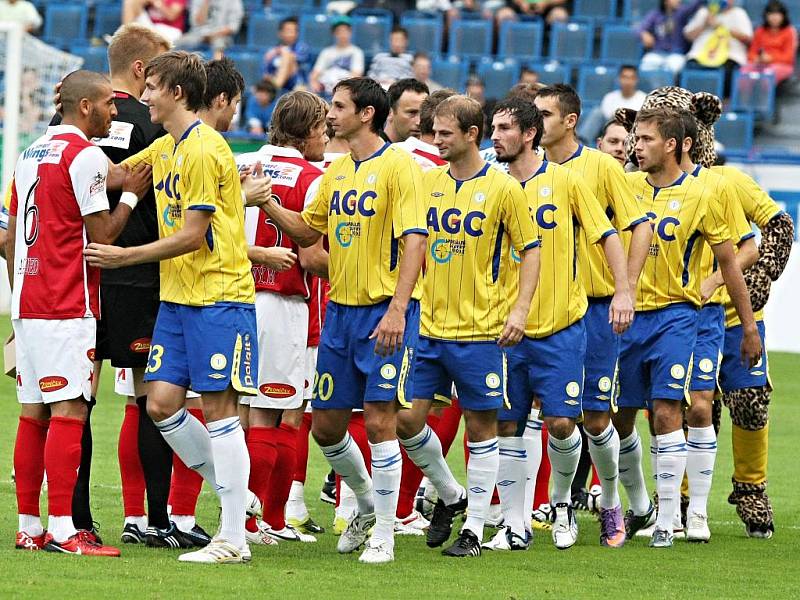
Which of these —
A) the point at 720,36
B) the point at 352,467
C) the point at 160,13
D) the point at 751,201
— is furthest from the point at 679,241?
the point at 160,13

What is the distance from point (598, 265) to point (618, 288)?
24.9 inches

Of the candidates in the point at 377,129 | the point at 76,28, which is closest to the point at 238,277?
the point at 377,129

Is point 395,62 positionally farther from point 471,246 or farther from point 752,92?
point 471,246

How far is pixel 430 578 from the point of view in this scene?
20.5 feet

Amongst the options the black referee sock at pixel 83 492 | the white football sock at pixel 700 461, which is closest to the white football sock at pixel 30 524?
the black referee sock at pixel 83 492

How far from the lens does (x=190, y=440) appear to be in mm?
6445

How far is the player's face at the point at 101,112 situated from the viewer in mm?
6496

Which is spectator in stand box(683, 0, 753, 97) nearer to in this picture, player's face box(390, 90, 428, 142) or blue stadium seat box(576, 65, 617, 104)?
blue stadium seat box(576, 65, 617, 104)

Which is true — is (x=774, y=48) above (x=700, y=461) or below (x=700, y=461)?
above

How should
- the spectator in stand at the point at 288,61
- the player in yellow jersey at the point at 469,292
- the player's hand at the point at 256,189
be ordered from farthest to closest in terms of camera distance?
the spectator in stand at the point at 288,61 → the player in yellow jersey at the point at 469,292 → the player's hand at the point at 256,189

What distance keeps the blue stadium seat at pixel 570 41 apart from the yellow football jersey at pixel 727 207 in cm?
1442

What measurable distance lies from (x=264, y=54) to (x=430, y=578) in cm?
1693

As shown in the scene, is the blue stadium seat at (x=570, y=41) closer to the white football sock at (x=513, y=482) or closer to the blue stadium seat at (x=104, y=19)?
the blue stadium seat at (x=104, y=19)

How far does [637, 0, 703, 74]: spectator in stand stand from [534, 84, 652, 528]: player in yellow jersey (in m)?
13.6
